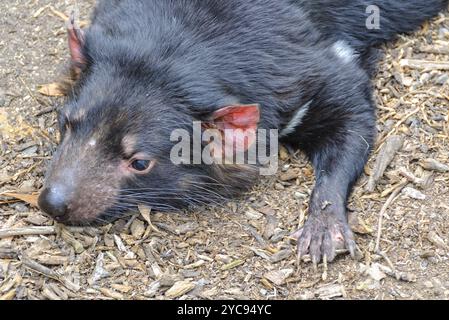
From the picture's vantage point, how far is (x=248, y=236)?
4.16 m

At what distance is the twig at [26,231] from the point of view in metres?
4.07

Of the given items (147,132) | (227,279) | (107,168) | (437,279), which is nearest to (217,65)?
(147,132)

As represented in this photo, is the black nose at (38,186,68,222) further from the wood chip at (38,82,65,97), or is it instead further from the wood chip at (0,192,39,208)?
the wood chip at (38,82,65,97)

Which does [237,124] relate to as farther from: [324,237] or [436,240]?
[436,240]

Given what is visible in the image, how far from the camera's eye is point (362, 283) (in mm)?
3902

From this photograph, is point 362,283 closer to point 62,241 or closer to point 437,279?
point 437,279

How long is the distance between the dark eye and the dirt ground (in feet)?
1.04

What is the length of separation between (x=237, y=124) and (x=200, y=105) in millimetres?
209

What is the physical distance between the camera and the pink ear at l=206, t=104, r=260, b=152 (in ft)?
12.9

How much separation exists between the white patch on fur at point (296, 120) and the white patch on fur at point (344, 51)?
1.48ft

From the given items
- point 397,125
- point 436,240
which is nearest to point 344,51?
point 397,125

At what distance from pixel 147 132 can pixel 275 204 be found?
2.75ft

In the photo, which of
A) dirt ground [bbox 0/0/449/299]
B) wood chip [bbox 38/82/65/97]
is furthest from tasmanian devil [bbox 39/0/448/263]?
wood chip [bbox 38/82/65/97]

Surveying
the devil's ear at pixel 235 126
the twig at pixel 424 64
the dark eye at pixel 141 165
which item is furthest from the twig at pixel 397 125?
the dark eye at pixel 141 165
